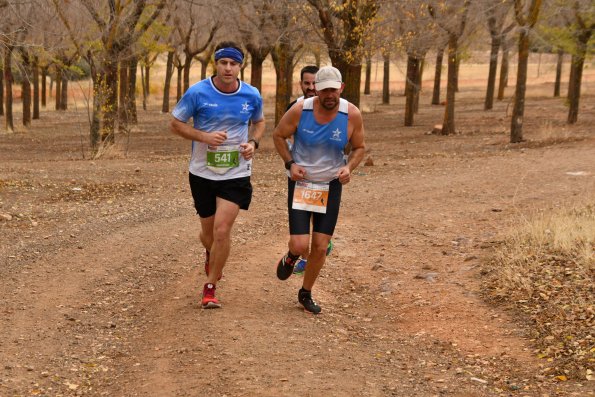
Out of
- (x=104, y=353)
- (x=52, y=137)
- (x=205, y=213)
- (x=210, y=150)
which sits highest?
(x=210, y=150)

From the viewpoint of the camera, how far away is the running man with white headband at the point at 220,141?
261 inches

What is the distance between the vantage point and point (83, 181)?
14.2 metres

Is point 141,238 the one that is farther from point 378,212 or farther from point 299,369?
point 299,369

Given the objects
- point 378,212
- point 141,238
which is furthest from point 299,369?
point 378,212

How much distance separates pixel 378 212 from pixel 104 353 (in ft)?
20.6

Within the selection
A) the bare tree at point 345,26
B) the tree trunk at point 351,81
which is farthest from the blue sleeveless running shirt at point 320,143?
the tree trunk at point 351,81

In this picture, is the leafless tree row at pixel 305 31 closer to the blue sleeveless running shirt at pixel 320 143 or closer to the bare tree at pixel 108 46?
the bare tree at pixel 108 46

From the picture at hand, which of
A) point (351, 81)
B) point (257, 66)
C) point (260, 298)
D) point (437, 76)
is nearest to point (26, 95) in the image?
point (257, 66)

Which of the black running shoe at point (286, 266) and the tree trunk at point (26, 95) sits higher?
the black running shoe at point (286, 266)

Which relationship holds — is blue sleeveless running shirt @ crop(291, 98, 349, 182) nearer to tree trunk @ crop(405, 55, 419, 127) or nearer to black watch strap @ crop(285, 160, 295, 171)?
black watch strap @ crop(285, 160, 295, 171)

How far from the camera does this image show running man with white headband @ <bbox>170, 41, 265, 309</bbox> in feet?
21.7

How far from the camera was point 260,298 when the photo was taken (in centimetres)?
729

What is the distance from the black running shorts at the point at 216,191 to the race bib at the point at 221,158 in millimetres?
102

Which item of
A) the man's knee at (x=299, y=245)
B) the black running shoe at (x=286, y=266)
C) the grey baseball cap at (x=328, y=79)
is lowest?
the black running shoe at (x=286, y=266)
